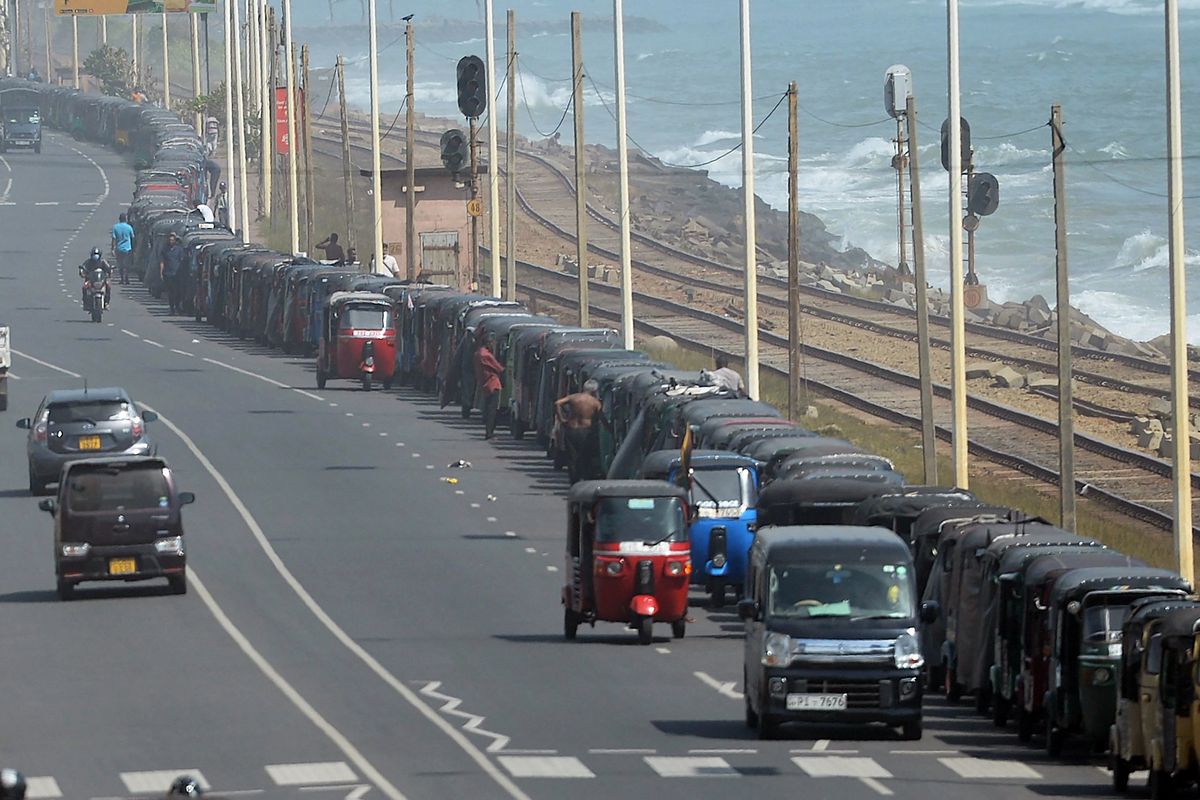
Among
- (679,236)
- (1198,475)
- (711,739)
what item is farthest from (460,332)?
(679,236)

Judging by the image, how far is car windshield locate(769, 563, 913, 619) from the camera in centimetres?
2438

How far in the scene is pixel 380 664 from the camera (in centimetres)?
2888

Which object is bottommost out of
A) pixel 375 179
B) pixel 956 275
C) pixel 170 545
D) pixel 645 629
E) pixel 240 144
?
Result: pixel 645 629

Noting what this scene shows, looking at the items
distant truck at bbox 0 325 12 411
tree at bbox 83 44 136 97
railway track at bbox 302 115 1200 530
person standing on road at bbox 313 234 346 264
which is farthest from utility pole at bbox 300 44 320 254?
tree at bbox 83 44 136 97

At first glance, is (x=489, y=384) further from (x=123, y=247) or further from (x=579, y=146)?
(x=123, y=247)

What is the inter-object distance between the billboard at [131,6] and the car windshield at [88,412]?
6671 cm

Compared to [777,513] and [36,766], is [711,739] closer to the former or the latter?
[36,766]

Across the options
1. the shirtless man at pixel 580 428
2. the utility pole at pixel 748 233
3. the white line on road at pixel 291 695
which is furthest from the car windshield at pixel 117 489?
the utility pole at pixel 748 233

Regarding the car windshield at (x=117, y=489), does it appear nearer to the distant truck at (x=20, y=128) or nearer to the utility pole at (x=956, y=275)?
the utility pole at (x=956, y=275)

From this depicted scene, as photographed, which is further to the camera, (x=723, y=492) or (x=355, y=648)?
(x=723, y=492)

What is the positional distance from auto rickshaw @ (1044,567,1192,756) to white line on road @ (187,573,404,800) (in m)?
5.82

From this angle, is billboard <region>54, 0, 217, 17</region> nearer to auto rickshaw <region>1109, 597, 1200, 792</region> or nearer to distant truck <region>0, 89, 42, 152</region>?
distant truck <region>0, 89, 42, 152</region>

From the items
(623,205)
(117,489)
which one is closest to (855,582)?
(117,489)

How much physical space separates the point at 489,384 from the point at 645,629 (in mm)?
20772
